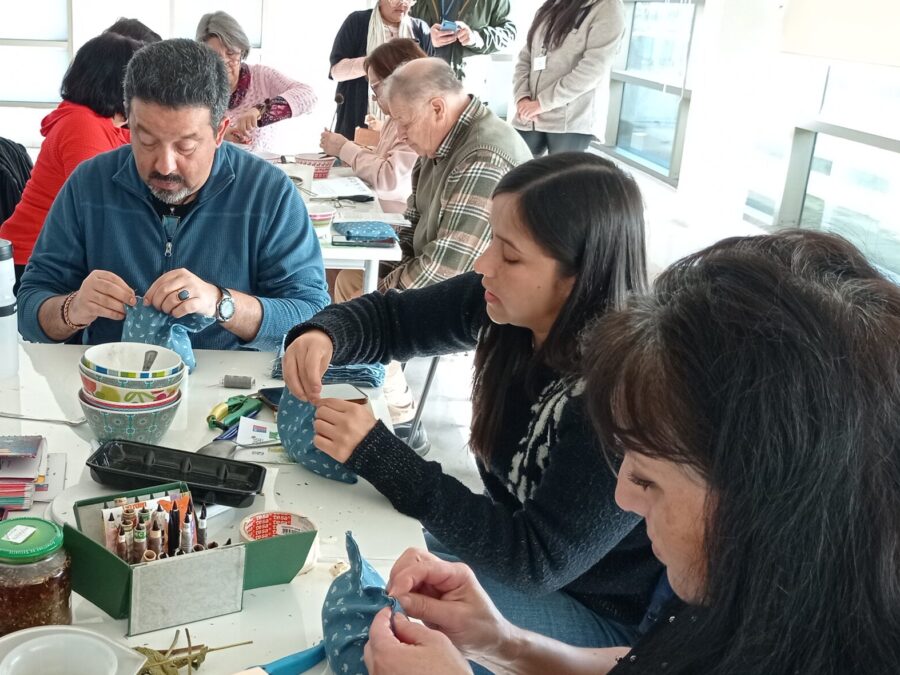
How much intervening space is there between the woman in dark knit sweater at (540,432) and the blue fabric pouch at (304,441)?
0.03 metres

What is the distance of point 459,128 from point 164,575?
92.5 inches

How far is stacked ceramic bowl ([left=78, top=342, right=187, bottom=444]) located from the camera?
4.69 ft

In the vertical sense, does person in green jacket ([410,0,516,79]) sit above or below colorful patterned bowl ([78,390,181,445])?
above

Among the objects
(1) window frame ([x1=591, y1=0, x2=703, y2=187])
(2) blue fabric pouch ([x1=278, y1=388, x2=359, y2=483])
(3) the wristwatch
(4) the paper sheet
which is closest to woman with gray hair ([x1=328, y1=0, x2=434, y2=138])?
(4) the paper sheet

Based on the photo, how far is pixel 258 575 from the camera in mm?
1178

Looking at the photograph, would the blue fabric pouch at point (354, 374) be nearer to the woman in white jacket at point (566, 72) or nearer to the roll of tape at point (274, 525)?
the roll of tape at point (274, 525)

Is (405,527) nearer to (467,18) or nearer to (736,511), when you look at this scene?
(736,511)

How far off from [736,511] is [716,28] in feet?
14.6

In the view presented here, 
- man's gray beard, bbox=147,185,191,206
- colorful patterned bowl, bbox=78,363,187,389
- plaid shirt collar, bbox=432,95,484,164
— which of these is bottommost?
colorful patterned bowl, bbox=78,363,187,389

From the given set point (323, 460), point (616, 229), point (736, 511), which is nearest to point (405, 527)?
point (323, 460)

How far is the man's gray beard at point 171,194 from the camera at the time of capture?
82.8 inches

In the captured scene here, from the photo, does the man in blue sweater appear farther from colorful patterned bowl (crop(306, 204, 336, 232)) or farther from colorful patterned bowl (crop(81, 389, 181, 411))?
colorful patterned bowl (crop(306, 204, 336, 232))

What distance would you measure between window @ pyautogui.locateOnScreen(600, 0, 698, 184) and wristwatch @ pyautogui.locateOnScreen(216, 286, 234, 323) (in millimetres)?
3995

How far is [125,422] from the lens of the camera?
4.73ft
